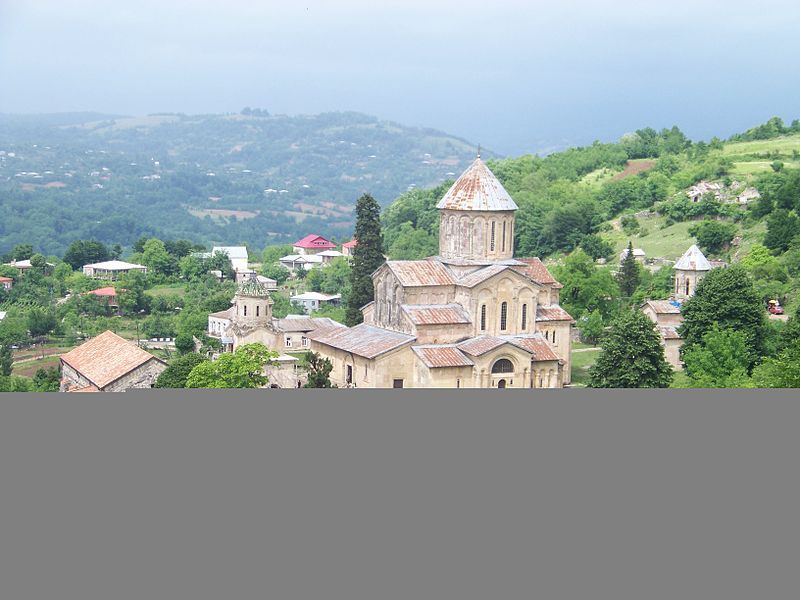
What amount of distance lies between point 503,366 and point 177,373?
7903 millimetres

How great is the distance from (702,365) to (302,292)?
29132mm

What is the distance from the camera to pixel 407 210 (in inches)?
2613

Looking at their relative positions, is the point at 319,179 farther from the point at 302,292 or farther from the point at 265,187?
the point at 302,292

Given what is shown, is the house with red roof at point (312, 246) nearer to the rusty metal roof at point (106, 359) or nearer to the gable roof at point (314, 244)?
the gable roof at point (314, 244)

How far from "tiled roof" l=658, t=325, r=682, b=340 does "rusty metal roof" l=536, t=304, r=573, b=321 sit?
4.52 m

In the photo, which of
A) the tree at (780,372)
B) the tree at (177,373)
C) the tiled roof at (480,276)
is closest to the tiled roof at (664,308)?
the tree at (780,372)

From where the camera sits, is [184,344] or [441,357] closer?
[441,357]

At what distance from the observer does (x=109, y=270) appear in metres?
56.2

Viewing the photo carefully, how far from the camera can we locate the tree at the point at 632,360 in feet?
92.2

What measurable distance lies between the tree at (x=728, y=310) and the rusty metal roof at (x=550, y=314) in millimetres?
3587

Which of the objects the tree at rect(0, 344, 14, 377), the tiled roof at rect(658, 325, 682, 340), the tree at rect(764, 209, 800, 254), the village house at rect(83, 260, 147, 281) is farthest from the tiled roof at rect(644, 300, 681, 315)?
the village house at rect(83, 260, 147, 281)

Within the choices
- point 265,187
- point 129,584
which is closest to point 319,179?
point 265,187

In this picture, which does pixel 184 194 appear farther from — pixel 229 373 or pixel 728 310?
pixel 229 373

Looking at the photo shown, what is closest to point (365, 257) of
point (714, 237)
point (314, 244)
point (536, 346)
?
point (536, 346)
